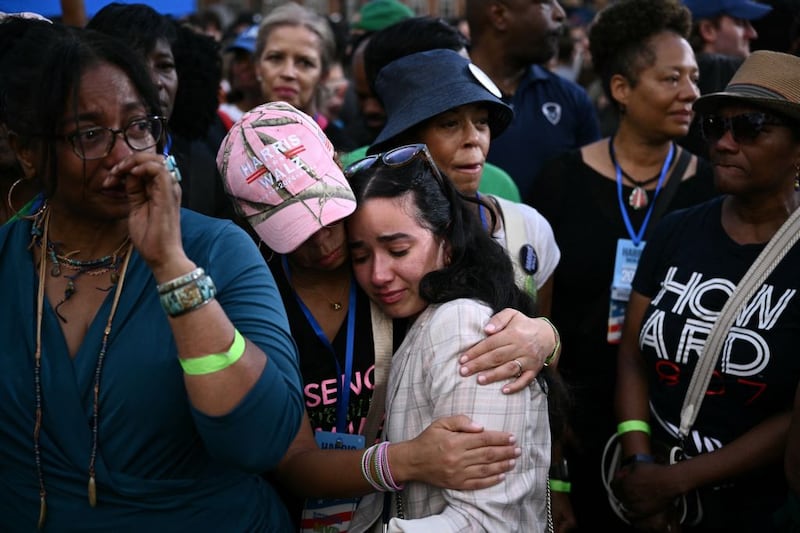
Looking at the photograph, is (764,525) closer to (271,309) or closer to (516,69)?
(271,309)

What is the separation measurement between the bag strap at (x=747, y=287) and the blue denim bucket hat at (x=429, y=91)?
1.07 meters

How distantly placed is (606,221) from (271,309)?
219 centimetres

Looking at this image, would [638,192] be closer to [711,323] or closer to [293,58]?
[711,323]

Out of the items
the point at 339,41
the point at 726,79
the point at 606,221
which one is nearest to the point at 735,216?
the point at 606,221

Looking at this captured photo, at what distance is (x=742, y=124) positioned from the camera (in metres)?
2.90

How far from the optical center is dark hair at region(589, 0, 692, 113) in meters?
3.93

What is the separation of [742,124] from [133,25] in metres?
2.48

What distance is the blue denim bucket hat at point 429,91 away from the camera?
304cm

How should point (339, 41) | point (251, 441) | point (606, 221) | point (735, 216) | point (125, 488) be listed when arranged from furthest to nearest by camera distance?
point (339, 41) < point (606, 221) < point (735, 216) < point (125, 488) < point (251, 441)

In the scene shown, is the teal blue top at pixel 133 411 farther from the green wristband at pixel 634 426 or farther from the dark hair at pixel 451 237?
the green wristband at pixel 634 426

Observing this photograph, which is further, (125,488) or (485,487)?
(485,487)

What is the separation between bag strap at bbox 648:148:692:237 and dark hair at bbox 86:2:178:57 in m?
2.30

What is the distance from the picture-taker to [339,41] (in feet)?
26.0

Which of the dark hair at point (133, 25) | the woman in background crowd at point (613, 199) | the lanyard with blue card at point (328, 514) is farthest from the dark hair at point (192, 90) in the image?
the lanyard with blue card at point (328, 514)
